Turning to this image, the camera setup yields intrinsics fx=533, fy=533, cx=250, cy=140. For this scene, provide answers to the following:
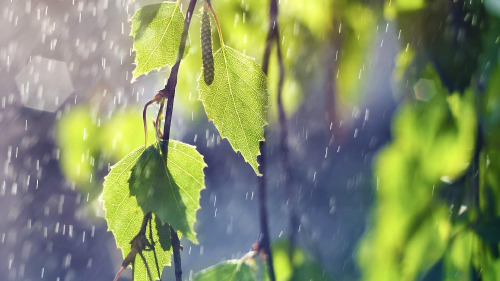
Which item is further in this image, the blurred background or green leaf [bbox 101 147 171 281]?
the blurred background

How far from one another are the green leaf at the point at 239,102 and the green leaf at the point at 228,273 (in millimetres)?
94

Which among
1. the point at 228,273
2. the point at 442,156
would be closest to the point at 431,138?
the point at 442,156

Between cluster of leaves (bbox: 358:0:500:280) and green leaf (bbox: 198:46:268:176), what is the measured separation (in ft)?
0.42

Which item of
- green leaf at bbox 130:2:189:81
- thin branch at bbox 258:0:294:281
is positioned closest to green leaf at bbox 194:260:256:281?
thin branch at bbox 258:0:294:281

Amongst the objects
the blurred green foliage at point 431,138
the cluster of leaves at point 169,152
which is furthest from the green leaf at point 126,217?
the blurred green foliage at point 431,138

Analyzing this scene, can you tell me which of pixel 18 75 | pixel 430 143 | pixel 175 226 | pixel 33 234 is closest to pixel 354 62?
pixel 430 143

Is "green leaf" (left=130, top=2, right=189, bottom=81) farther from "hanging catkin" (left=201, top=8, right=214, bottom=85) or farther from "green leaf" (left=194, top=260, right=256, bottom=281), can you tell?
"green leaf" (left=194, top=260, right=256, bottom=281)

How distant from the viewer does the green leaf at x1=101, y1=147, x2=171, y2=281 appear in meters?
0.17

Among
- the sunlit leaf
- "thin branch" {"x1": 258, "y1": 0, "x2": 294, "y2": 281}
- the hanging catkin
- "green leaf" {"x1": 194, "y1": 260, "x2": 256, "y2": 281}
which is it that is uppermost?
the hanging catkin

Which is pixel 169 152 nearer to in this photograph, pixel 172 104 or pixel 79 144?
pixel 172 104

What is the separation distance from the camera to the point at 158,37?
16 cm

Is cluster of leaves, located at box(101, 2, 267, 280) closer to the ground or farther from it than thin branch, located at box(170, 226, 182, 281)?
farther from it

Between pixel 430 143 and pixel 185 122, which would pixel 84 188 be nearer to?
pixel 185 122

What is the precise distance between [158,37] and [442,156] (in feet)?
0.58
